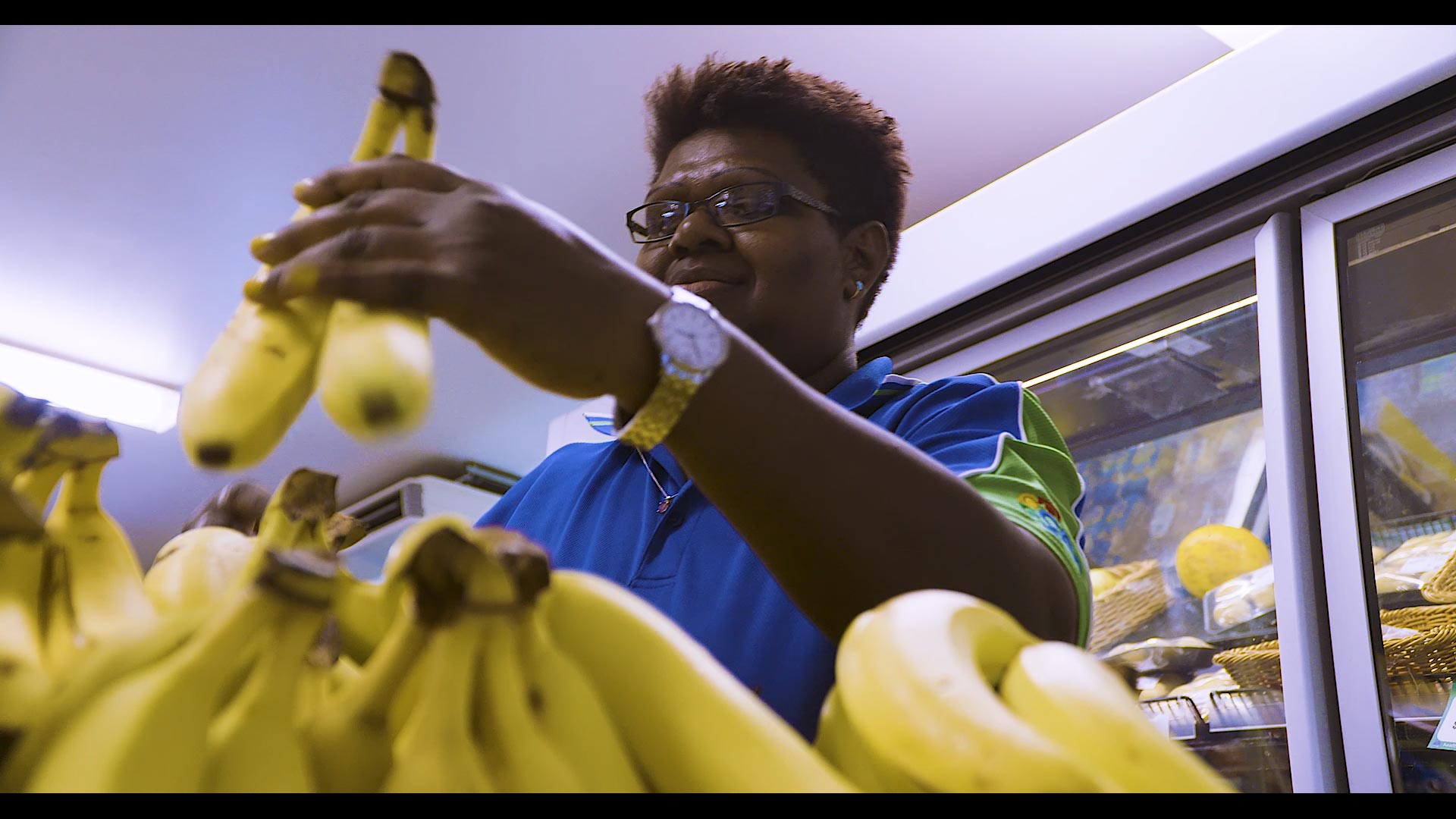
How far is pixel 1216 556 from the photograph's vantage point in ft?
5.49

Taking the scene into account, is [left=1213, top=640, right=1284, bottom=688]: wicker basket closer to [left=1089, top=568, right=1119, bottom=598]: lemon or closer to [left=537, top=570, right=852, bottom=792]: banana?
[left=1089, top=568, right=1119, bottom=598]: lemon

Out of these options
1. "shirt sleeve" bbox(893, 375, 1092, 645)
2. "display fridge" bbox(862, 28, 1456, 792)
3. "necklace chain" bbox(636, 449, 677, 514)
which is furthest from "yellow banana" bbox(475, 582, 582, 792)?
Answer: "display fridge" bbox(862, 28, 1456, 792)

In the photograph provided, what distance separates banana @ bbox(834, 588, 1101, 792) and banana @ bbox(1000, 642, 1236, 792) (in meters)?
0.02

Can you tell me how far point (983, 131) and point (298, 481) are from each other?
1.84 metres

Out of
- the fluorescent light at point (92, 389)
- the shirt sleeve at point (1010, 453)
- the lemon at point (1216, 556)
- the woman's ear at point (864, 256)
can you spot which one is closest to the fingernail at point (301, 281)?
the shirt sleeve at point (1010, 453)

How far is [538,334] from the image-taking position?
504mm

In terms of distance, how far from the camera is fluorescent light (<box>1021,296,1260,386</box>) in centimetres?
172

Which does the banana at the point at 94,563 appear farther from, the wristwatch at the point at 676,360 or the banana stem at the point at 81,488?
the wristwatch at the point at 676,360

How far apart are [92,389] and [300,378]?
3283 mm

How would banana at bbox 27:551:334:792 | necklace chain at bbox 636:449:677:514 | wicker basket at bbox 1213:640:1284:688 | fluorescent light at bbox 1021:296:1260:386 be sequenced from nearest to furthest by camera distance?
banana at bbox 27:551:334:792 → necklace chain at bbox 636:449:677:514 → wicker basket at bbox 1213:640:1284:688 → fluorescent light at bbox 1021:296:1260:386

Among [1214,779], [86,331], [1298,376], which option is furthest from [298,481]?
[86,331]

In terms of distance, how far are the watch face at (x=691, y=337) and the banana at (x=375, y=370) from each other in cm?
12

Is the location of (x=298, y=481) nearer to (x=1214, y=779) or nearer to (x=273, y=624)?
(x=273, y=624)

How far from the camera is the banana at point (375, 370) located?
0.37m
